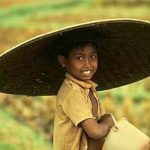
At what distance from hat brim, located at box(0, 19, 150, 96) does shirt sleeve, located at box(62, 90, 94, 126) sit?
0.80 ft

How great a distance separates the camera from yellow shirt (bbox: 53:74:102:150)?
8.68 ft

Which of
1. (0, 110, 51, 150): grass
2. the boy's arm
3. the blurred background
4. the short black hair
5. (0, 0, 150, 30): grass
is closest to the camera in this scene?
the boy's arm

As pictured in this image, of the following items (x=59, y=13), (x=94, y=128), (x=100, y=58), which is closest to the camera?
(x=94, y=128)

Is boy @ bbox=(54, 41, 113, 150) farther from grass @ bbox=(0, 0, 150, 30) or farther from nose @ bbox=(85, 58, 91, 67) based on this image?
grass @ bbox=(0, 0, 150, 30)

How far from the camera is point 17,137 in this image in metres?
4.96

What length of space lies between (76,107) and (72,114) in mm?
33

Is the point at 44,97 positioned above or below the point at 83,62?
below

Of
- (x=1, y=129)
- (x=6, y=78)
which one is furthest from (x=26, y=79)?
(x=1, y=129)

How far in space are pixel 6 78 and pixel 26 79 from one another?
0.10 m

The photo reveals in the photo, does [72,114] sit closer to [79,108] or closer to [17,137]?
[79,108]

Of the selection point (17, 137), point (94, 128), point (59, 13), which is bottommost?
point (17, 137)

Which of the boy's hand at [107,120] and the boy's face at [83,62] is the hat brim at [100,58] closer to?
the boy's face at [83,62]

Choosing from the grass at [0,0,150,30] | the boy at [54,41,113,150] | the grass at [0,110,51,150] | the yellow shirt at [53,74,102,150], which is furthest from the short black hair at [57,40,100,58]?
the grass at [0,0,150,30]

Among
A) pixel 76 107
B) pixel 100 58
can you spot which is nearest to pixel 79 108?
pixel 76 107
